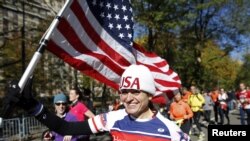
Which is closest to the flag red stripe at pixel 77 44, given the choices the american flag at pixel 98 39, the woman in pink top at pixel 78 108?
the american flag at pixel 98 39

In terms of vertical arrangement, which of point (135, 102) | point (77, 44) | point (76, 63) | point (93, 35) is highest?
point (93, 35)

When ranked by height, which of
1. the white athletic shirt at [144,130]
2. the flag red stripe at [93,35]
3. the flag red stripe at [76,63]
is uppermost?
the flag red stripe at [93,35]

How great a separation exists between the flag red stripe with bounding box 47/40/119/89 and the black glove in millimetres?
1797

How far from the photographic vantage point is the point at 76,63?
18.3 ft

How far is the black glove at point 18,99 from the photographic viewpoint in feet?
10.2

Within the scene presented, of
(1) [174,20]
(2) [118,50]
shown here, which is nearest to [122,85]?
(2) [118,50]

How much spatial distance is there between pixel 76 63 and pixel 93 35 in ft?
1.58

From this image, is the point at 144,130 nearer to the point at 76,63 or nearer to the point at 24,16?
the point at 76,63

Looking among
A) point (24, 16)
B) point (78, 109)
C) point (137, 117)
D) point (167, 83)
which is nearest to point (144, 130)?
point (137, 117)

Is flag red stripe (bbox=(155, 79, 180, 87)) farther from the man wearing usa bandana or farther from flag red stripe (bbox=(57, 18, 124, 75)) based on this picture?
the man wearing usa bandana

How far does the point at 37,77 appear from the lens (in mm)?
21969

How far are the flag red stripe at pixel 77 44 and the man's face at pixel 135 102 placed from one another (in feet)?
7.04

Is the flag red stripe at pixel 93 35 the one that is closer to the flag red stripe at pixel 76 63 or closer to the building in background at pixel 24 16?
the flag red stripe at pixel 76 63

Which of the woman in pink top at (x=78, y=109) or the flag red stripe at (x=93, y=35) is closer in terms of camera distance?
the flag red stripe at (x=93, y=35)
